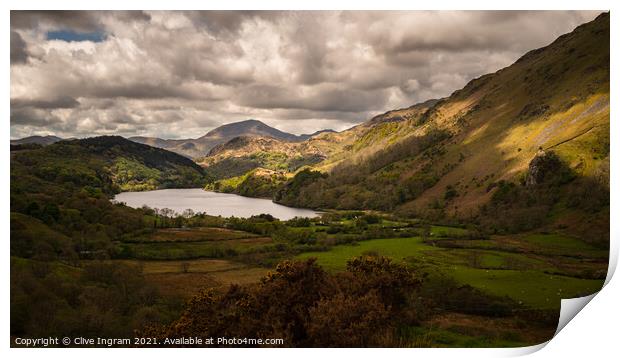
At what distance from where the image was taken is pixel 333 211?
32.1 metres

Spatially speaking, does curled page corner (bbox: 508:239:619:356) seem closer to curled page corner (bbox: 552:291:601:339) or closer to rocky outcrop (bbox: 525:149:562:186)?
curled page corner (bbox: 552:291:601:339)

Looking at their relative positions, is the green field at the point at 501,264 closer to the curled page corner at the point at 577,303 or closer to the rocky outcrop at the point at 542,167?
the curled page corner at the point at 577,303

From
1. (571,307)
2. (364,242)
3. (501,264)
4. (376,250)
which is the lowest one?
(571,307)

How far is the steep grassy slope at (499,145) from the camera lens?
28938 mm

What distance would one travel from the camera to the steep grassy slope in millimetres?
28938

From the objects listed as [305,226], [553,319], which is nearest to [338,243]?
[305,226]

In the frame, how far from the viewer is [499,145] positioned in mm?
35531

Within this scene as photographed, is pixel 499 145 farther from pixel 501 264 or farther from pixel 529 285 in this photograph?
pixel 529 285

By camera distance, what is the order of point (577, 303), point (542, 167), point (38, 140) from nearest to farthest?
1. point (577, 303)
2. point (38, 140)
3. point (542, 167)

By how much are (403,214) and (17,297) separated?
71.8 ft

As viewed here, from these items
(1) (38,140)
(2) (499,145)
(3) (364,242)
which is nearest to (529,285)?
(3) (364,242)

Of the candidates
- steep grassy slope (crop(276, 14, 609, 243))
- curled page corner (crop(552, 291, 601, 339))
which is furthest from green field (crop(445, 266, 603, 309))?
steep grassy slope (crop(276, 14, 609, 243))

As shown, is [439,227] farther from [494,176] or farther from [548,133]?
[548,133]

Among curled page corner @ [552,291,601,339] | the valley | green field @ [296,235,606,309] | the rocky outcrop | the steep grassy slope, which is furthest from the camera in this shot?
the rocky outcrop
